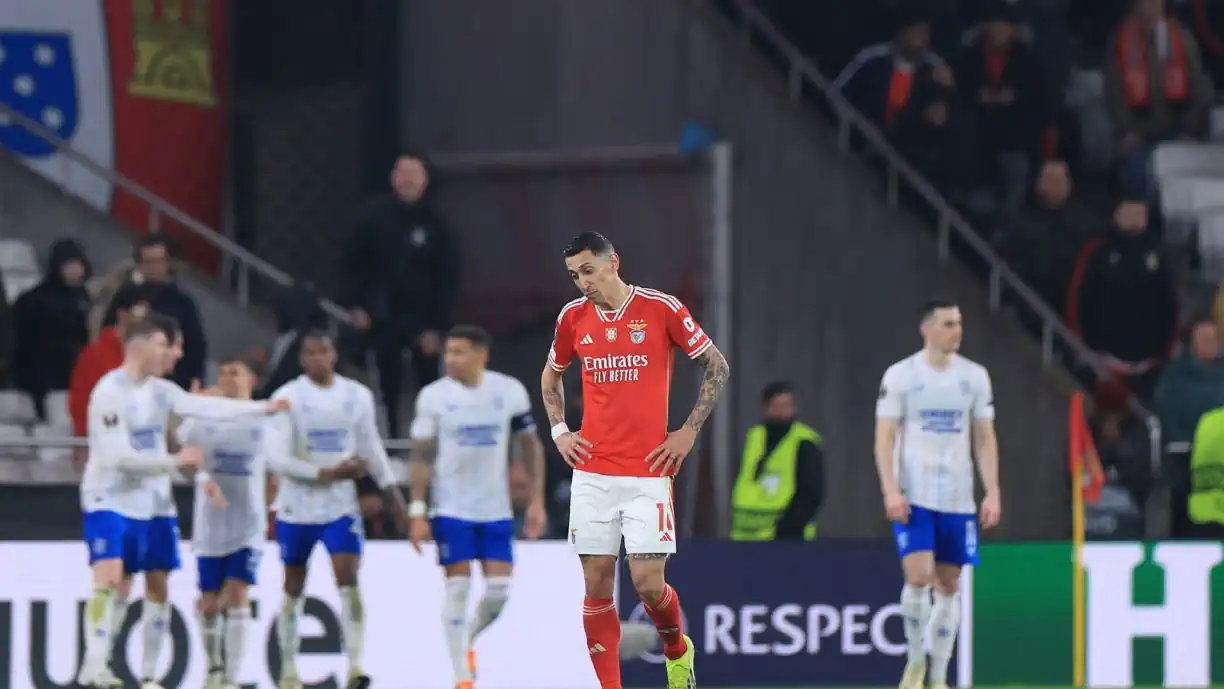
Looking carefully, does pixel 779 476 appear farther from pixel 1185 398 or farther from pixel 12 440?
pixel 12 440

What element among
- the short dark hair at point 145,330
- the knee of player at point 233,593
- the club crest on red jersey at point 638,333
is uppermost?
the club crest on red jersey at point 638,333

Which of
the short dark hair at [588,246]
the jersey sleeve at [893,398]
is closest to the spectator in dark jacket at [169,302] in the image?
the jersey sleeve at [893,398]

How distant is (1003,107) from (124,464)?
766cm

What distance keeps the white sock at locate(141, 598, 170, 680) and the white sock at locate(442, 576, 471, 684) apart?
1.65 m

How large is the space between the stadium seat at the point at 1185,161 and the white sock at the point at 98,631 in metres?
9.61

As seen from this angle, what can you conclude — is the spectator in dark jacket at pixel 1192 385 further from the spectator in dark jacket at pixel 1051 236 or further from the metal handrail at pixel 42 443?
the metal handrail at pixel 42 443

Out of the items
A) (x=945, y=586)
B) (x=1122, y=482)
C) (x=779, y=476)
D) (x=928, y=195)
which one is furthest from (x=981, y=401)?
(x=928, y=195)

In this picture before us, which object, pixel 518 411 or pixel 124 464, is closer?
pixel 124 464

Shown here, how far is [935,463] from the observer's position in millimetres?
13641

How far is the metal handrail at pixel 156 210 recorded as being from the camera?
1780 centimetres

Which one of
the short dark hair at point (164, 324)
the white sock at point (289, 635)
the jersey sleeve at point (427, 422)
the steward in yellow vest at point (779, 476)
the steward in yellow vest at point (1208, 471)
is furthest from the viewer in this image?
the steward in yellow vest at point (779, 476)

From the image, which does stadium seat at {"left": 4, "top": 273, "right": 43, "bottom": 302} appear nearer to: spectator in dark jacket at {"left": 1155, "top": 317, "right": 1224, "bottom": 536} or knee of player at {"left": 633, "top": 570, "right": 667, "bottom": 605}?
knee of player at {"left": 633, "top": 570, "right": 667, "bottom": 605}

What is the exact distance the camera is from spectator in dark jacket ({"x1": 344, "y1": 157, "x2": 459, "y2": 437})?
54.4 ft

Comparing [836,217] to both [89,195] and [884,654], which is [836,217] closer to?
[884,654]
